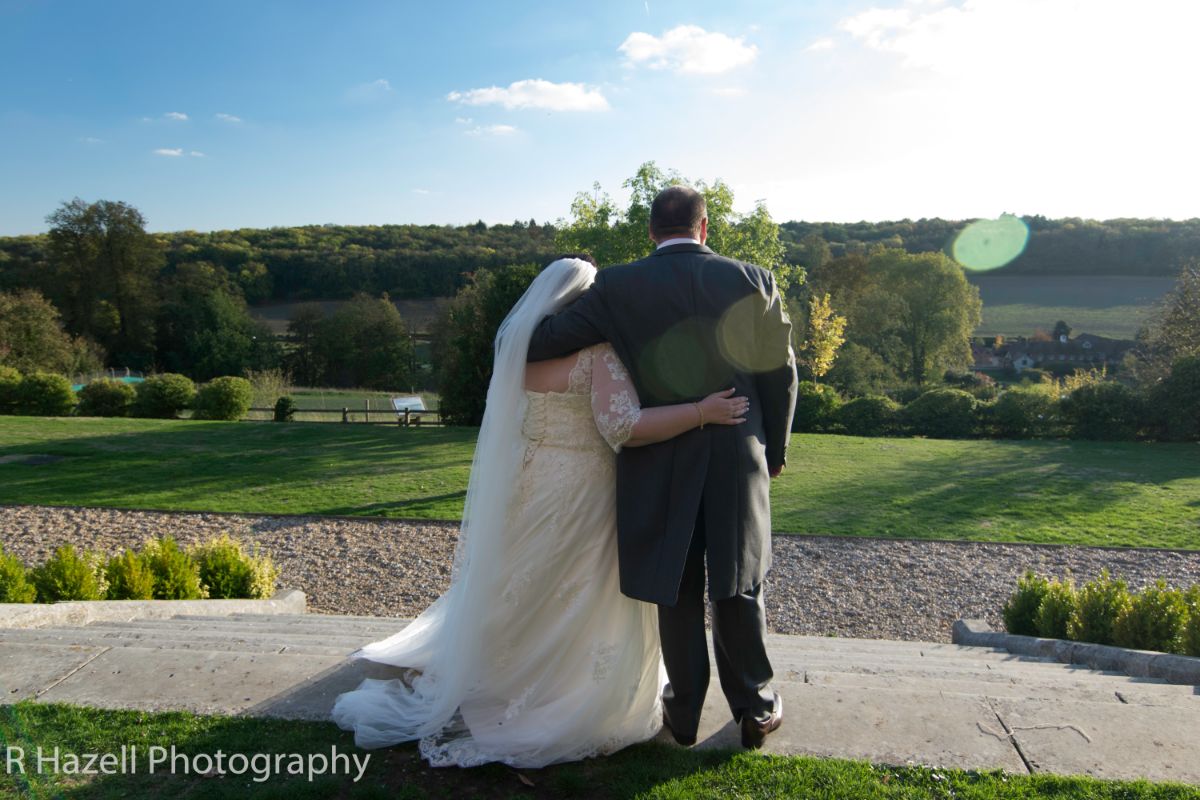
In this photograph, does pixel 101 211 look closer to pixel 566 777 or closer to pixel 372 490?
pixel 372 490

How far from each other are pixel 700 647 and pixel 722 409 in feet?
2.89

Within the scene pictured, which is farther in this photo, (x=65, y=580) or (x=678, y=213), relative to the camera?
(x=65, y=580)

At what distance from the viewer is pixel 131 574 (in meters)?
5.62

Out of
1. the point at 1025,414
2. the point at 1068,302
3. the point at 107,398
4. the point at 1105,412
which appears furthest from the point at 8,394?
the point at 1068,302

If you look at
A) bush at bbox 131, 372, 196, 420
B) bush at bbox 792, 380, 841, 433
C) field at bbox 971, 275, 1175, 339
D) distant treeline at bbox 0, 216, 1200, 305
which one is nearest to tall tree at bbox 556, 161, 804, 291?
bush at bbox 792, 380, 841, 433

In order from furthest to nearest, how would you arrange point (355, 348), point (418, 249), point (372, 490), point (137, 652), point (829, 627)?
1. point (418, 249)
2. point (355, 348)
3. point (372, 490)
4. point (829, 627)
5. point (137, 652)

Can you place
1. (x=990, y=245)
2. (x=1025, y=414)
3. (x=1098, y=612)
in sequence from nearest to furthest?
(x=1098, y=612)
(x=1025, y=414)
(x=990, y=245)

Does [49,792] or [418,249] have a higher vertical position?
[418,249]

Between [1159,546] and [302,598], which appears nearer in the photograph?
[302,598]

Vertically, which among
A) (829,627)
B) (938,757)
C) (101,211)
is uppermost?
(101,211)

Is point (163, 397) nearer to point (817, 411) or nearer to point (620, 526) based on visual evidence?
point (817, 411)

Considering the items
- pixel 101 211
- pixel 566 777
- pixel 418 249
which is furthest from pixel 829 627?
pixel 418 249

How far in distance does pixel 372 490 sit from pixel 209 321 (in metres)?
39.3

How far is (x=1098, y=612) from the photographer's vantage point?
5.07 meters
